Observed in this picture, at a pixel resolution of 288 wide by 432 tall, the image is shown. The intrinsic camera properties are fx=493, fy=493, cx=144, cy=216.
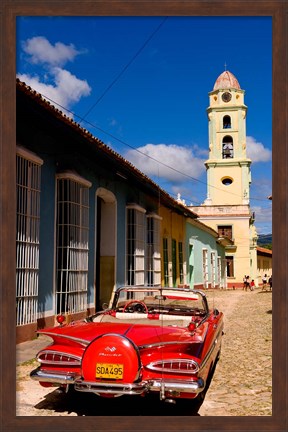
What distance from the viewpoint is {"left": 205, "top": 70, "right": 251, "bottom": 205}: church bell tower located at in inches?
1038

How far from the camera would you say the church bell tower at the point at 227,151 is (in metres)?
26.4

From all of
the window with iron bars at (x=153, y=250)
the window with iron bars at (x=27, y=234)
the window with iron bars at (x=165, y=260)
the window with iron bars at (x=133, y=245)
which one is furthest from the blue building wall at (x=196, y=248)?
the window with iron bars at (x=27, y=234)

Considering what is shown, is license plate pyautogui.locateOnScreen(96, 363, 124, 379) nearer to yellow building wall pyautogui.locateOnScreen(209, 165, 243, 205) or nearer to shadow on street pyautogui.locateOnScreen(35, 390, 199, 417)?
shadow on street pyautogui.locateOnScreen(35, 390, 199, 417)

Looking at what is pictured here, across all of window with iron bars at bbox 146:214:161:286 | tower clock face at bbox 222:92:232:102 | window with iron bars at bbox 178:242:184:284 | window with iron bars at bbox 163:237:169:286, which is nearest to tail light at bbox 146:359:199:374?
window with iron bars at bbox 146:214:161:286

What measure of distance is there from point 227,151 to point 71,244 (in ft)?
70.2

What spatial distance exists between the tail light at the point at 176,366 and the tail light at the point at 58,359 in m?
0.52

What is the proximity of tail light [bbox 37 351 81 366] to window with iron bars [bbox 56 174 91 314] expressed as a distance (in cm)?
355

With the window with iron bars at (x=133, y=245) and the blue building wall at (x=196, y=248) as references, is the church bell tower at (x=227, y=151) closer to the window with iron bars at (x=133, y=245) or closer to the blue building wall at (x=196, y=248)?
the blue building wall at (x=196, y=248)

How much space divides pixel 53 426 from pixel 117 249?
7149 millimetres

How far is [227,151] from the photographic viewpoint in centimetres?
2764

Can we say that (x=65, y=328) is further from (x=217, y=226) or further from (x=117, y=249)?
(x=217, y=226)

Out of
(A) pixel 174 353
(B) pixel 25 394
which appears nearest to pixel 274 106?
(A) pixel 174 353

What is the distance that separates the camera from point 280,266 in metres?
2.96

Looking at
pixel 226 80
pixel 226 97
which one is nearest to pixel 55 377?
pixel 226 80
